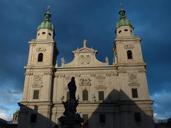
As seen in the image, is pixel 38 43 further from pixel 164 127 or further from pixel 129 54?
pixel 164 127

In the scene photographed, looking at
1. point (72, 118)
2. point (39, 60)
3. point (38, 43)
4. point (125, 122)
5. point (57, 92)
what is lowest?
point (72, 118)

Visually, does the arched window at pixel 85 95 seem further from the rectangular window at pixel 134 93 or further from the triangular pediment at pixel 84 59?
the rectangular window at pixel 134 93

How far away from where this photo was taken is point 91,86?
3916 centimetres

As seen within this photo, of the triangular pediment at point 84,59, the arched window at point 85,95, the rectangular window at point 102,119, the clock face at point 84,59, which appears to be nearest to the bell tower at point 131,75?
the rectangular window at point 102,119

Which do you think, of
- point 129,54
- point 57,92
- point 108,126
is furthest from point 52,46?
point 108,126

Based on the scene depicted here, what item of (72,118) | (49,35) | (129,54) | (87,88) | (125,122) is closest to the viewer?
(72,118)

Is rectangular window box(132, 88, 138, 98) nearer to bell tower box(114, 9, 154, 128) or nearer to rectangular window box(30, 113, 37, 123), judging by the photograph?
bell tower box(114, 9, 154, 128)

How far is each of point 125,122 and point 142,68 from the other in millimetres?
8443

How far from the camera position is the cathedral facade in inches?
1436

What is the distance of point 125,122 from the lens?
116 ft

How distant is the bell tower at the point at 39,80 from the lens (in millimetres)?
36781

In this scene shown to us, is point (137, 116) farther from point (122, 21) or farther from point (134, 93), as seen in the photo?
point (122, 21)

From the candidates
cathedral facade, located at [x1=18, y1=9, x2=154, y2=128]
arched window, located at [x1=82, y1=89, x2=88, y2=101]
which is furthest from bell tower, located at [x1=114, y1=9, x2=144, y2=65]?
arched window, located at [x1=82, y1=89, x2=88, y2=101]

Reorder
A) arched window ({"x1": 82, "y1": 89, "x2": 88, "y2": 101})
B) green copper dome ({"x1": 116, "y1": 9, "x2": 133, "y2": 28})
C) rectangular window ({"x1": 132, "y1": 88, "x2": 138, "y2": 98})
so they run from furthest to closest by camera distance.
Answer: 1. green copper dome ({"x1": 116, "y1": 9, "x2": 133, "y2": 28})
2. arched window ({"x1": 82, "y1": 89, "x2": 88, "y2": 101})
3. rectangular window ({"x1": 132, "y1": 88, "x2": 138, "y2": 98})
